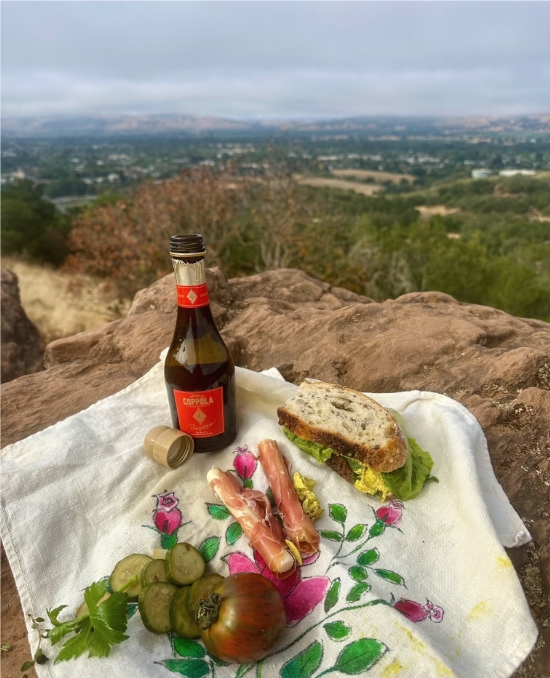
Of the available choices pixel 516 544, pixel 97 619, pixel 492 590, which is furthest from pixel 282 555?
pixel 516 544

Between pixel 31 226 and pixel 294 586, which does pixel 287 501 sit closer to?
pixel 294 586

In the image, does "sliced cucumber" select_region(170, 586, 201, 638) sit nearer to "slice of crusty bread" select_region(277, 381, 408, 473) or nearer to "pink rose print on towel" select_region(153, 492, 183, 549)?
"pink rose print on towel" select_region(153, 492, 183, 549)

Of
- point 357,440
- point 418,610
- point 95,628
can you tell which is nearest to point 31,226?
point 357,440

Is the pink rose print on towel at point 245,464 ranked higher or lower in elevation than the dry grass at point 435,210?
higher

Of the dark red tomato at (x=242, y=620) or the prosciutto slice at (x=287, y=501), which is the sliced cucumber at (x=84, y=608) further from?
the prosciutto slice at (x=287, y=501)

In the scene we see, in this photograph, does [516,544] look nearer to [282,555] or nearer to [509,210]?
[282,555]

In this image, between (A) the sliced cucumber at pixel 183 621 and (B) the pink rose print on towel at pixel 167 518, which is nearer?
(A) the sliced cucumber at pixel 183 621

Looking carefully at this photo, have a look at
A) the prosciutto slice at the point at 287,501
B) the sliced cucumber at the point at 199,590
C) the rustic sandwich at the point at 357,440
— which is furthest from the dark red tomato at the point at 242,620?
the rustic sandwich at the point at 357,440
